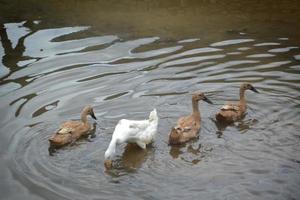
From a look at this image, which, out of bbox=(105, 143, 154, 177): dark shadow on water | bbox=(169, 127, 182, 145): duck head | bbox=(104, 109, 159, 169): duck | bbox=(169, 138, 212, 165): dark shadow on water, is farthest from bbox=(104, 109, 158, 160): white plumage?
Result: bbox=(169, 138, 212, 165): dark shadow on water

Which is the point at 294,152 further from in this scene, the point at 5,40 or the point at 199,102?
the point at 5,40

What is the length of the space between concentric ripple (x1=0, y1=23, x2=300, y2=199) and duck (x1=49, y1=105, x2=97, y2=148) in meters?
0.15

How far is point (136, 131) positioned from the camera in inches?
365

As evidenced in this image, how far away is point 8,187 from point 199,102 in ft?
14.5

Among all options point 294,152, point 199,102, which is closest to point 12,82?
point 199,102

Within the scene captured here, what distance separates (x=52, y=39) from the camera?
1552 cm

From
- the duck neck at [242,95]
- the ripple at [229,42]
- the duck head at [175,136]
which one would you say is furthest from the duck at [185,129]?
the ripple at [229,42]

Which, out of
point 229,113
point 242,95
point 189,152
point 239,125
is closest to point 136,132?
point 189,152

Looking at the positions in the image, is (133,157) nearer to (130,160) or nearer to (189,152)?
(130,160)

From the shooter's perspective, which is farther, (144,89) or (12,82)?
(12,82)

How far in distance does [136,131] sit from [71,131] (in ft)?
3.94

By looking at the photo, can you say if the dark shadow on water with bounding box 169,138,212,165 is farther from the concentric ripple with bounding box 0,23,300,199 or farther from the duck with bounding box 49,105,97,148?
the duck with bounding box 49,105,97,148

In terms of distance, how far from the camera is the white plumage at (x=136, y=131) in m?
9.01

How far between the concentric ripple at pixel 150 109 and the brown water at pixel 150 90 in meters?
0.02
